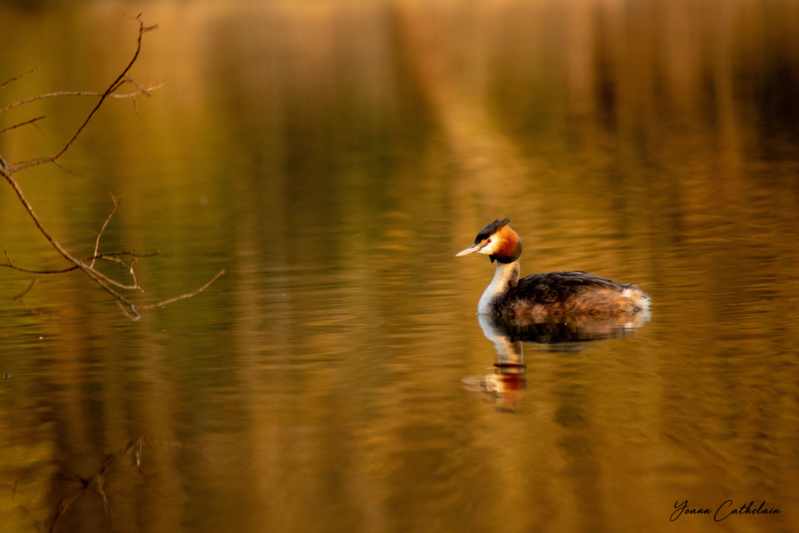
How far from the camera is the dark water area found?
9.10 meters

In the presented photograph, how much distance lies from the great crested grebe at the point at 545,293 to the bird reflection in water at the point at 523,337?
0.09 m

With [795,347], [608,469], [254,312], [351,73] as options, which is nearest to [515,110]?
[351,73]

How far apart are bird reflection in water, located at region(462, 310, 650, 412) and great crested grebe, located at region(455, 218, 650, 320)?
90mm

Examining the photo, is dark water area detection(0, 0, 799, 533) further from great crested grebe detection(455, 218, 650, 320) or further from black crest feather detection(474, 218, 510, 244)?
black crest feather detection(474, 218, 510, 244)

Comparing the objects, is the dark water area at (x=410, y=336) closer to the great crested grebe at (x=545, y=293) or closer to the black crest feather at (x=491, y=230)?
the great crested grebe at (x=545, y=293)

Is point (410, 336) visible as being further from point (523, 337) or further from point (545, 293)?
point (545, 293)

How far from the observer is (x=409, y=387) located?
11602 mm

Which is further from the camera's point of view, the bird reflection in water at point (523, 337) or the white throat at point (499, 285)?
the white throat at point (499, 285)

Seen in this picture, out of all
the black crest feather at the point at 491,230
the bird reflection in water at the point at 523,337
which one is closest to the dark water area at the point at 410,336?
the bird reflection in water at the point at 523,337

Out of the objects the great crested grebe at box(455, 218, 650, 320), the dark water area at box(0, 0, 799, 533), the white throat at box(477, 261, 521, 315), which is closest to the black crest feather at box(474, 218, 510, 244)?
the great crested grebe at box(455, 218, 650, 320)

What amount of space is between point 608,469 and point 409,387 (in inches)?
107

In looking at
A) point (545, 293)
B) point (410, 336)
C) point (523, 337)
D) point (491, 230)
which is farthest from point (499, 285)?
point (410, 336)

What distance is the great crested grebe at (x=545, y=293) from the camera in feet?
45.9

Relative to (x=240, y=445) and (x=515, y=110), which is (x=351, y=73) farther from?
(x=240, y=445)
